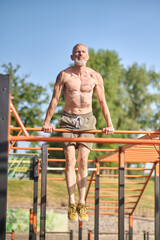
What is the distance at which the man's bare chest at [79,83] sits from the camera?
3.77 metres

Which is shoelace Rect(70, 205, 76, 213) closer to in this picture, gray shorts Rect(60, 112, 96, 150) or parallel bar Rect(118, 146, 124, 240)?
gray shorts Rect(60, 112, 96, 150)

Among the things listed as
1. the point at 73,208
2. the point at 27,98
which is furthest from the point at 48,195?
the point at 73,208

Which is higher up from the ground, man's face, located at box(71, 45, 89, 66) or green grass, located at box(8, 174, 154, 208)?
man's face, located at box(71, 45, 89, 66)

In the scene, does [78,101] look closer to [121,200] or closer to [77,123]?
[77,123]

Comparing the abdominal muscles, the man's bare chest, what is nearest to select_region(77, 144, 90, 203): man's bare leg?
the abdominal muscles

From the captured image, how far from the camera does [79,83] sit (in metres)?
3.79

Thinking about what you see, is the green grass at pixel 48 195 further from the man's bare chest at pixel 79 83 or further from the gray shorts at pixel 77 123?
the man's bare chest at pixel 79 83

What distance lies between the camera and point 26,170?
28.0 ft

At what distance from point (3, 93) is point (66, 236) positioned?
1448 centimetres

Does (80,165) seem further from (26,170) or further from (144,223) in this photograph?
(144,223)

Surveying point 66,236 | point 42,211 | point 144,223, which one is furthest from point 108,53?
point 42,211

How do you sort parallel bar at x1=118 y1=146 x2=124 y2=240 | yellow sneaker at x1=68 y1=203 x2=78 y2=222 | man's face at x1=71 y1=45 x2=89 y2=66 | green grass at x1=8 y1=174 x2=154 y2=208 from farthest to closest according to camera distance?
green grass at x1=8 y1=174 x2=154 y2=208
parallel bar at x1=118 y1=146 x2=124 y2=240
man's face at x1=71 y1=45 x2=89 y2=66
yellow sneaker at x1=68 y1=203 x2=78 y2=222

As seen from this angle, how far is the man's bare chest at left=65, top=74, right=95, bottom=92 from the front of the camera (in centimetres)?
377

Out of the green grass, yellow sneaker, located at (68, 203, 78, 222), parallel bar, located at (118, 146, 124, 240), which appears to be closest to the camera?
yellow sneaker, located at (68, 203, 78, 222)
